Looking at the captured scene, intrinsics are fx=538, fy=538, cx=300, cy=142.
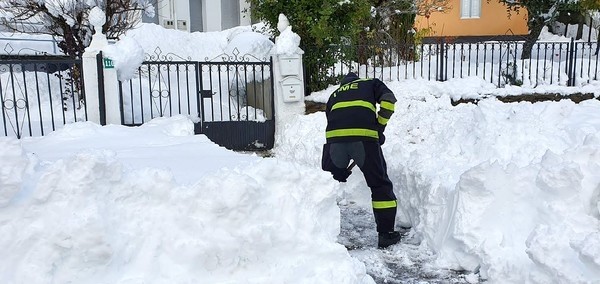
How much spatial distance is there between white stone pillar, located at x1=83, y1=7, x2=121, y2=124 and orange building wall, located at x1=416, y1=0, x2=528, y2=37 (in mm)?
12700

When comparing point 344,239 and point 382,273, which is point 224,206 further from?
point 344,239

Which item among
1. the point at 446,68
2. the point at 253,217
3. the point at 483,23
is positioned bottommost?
the point at 253,217

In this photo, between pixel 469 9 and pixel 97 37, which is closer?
pixel 97 37

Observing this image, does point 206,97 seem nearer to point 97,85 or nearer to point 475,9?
point 97,85

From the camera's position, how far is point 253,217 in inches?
132

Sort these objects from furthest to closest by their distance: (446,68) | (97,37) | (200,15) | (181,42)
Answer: (200,15) < (181,42) < (446,68) < (97,37)

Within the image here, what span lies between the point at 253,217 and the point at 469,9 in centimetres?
1721

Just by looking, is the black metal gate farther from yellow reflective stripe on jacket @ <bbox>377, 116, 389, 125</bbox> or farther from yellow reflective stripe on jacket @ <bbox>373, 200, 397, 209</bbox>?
yellow reflective stripe on jacket @ <bbox>373, 200, 397, 209</bbox>

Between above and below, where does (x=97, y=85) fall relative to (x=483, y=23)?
below

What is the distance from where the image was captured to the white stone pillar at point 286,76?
9.23 metres

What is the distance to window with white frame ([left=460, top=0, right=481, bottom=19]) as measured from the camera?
18.5 metres

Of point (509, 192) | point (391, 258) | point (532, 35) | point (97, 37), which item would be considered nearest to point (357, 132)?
point (391, 258)

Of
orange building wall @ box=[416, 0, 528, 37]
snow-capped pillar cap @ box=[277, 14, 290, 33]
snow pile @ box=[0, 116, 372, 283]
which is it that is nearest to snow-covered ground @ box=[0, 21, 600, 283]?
snow pile @ box=[0, 116, 372, 283]

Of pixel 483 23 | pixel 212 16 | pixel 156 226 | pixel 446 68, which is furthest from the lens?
pixel 212 16
